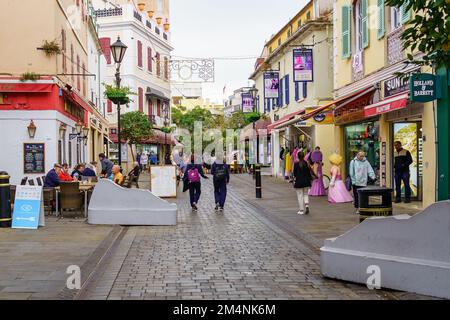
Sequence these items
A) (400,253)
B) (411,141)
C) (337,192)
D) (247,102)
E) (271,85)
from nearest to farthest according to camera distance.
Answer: (400,253), (411,141), (337,192), (271,85), (247,102)

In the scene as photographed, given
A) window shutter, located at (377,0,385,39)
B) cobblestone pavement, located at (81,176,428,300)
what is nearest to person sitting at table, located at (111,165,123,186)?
cobblestone pavement, located at (81,176,428,300)

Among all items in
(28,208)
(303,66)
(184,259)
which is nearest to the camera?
(184,259)

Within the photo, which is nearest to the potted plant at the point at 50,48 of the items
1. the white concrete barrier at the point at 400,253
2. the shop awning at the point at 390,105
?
the shop awning at the point at 390,105

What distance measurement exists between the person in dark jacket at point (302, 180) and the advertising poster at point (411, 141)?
3601 mm

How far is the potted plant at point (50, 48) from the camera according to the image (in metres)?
19.4

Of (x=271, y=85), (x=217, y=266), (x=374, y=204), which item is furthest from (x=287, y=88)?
(x=217, y=266)

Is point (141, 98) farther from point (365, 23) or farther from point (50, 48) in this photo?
point (365, 23)

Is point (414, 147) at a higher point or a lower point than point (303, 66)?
lower

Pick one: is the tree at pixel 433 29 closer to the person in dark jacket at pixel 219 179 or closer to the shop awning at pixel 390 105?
the shop awning at pixel 390 105

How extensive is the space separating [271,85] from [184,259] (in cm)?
2640

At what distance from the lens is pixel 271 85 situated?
34562mm

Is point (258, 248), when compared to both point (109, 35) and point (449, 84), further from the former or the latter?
point (109, 35)

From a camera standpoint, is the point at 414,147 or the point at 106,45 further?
the point at 106,45
